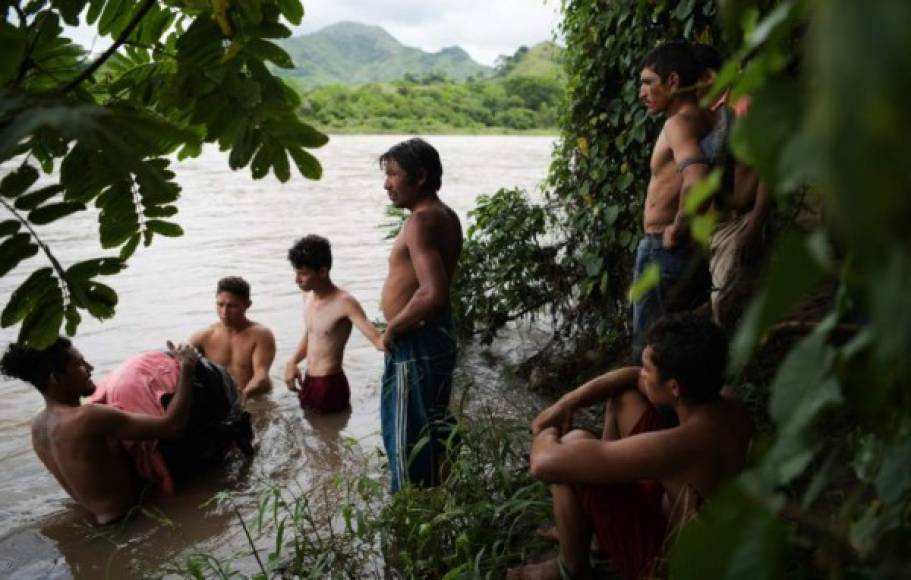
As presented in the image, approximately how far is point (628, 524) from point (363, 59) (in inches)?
7156

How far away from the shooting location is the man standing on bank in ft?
11.0

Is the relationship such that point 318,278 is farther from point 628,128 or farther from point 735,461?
point 735,461

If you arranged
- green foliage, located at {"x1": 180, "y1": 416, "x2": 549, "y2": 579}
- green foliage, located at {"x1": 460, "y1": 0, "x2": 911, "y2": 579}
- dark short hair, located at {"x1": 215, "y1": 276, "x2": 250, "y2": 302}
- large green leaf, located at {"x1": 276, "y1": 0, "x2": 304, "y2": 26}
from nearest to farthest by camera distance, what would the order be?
green foliage, located at {"x1": 460, "y1": 0, "x2": 911, "y2": 579}, large green leaf, located at {"x1": 276, "y1": 0, "x2": 304, "y2": 26}, green foliage, located at {"x1": 180, "y1": 416, "x2": 549, "y2": 579}, dark short hair, located at {"x1": 215, "y1": 276, "x2": 250, "y2": 302}

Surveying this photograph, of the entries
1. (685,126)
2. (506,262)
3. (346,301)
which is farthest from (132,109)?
(506,262)

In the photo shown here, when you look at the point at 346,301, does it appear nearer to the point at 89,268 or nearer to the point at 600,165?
the point at 600,165

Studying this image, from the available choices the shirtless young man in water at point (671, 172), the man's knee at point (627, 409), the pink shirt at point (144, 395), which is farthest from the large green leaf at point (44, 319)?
the pink shirt at point (144, 395)

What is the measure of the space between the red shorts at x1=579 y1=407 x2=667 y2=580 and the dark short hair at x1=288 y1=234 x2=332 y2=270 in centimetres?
268

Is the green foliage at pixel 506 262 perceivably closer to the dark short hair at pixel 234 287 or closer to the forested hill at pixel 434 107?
the dark short hair at pixel 234 287

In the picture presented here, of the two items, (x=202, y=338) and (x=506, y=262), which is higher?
(x=506, y=262)

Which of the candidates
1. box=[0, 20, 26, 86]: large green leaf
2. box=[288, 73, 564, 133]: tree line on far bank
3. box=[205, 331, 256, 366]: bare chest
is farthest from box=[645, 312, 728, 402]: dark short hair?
box=[288, 73, 564, 133]: tree line on far bank

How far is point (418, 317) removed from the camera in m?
3.37

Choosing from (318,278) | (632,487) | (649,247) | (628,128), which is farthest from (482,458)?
(628,128)

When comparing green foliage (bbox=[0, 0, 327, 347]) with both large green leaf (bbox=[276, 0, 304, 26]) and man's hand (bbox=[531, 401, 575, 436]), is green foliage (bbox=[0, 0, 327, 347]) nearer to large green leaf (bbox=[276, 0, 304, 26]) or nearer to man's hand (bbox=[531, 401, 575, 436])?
large green leaf (bbox=[276, 0, 304, 26])

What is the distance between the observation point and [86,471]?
12.0 ft
